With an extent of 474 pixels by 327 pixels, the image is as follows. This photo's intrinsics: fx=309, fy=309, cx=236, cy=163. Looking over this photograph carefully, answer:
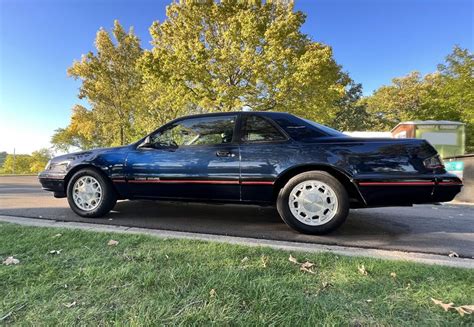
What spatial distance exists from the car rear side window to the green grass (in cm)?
142

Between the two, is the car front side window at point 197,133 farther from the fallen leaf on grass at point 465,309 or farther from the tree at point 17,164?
the tree at point 17,164

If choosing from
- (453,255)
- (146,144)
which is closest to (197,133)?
(146,144)

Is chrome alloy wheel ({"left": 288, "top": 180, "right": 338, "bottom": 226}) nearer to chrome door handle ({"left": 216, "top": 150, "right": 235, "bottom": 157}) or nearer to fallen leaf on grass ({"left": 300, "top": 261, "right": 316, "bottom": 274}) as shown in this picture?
chrome door handle ({"left": 216, "top": 150, "right": 235, "bottom": 157})

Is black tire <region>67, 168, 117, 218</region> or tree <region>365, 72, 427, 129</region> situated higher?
tree <region>365, 72, 427, 129</region>

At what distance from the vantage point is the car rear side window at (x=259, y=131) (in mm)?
3627

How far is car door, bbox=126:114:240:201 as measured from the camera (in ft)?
12.1

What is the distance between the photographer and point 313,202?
3387 millimetres

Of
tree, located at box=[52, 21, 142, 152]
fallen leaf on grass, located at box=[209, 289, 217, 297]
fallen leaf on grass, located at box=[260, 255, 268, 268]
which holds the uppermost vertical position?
tree, located at box=[52, 21, 142, 152]

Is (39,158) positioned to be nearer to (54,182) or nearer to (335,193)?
(54,182)

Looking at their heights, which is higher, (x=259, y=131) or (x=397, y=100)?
(x=397, y=100)

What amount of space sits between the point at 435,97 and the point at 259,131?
24640mm

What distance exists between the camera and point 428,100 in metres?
23.3

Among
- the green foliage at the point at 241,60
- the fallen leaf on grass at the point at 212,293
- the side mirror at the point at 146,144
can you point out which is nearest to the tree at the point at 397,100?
the green foliage at the point at 241,60

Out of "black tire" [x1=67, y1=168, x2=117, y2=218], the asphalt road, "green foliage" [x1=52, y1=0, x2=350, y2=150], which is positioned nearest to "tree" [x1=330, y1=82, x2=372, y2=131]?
"green foliage" [x1=52, y1=0, x2=350, y2=150]
